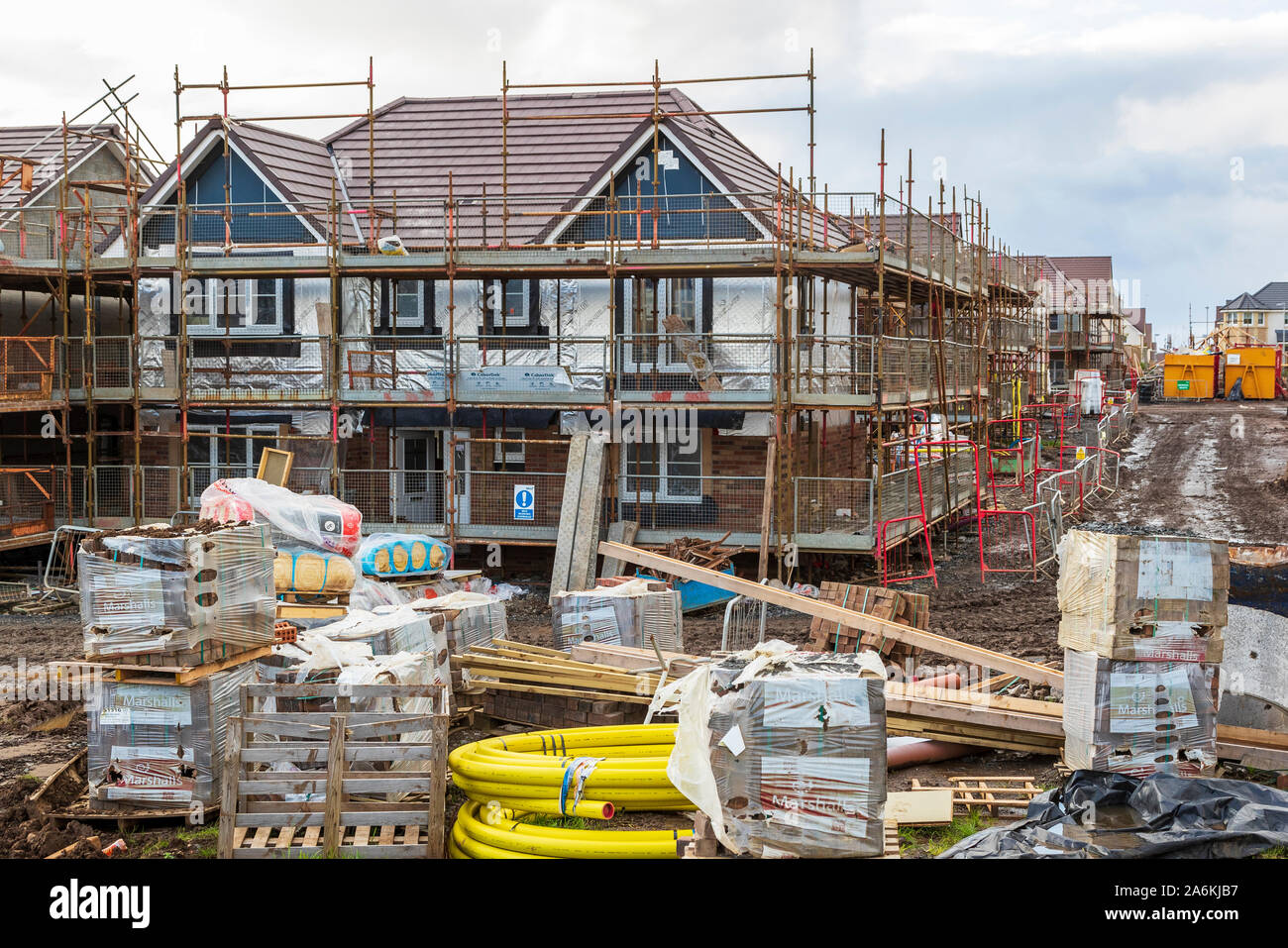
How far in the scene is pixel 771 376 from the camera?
21.1 m

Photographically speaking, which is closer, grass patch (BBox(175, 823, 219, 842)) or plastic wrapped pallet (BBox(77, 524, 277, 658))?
grass patch (BBox(175, 823, 219, 842))

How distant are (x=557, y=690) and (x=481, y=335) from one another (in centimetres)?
1223

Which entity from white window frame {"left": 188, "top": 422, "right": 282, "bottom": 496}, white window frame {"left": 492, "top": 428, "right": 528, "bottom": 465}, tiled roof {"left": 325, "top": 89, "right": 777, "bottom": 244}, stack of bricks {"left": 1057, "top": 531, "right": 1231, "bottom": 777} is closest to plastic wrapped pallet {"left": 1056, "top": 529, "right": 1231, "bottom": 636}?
stack of bricks {"left": 1057, "top": 531, "right": 1231, "bottom": 777}

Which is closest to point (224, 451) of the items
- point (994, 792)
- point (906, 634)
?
point (906, 634)

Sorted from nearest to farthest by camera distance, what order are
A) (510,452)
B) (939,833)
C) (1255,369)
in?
1. (939,833)
2. (510,452)
3. (1255,369)

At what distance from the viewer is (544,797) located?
9.32 meters

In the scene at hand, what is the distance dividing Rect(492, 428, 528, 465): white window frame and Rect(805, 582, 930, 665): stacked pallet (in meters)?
9.87

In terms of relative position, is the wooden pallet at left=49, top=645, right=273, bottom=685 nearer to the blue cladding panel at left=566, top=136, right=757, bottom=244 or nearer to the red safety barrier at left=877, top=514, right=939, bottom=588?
the red safety barrier at left=877, top=514, right=939, bottom=588

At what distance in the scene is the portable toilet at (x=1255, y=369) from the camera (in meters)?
53.7

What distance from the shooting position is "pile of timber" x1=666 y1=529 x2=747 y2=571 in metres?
19.6

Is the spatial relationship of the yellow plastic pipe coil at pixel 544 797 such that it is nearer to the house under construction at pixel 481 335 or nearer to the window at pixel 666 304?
the house under construction at pixel 481 335

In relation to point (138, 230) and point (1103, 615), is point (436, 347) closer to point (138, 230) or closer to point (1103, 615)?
point (138, 230)

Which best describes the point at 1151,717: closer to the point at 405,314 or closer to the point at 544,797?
the point at 544,797
